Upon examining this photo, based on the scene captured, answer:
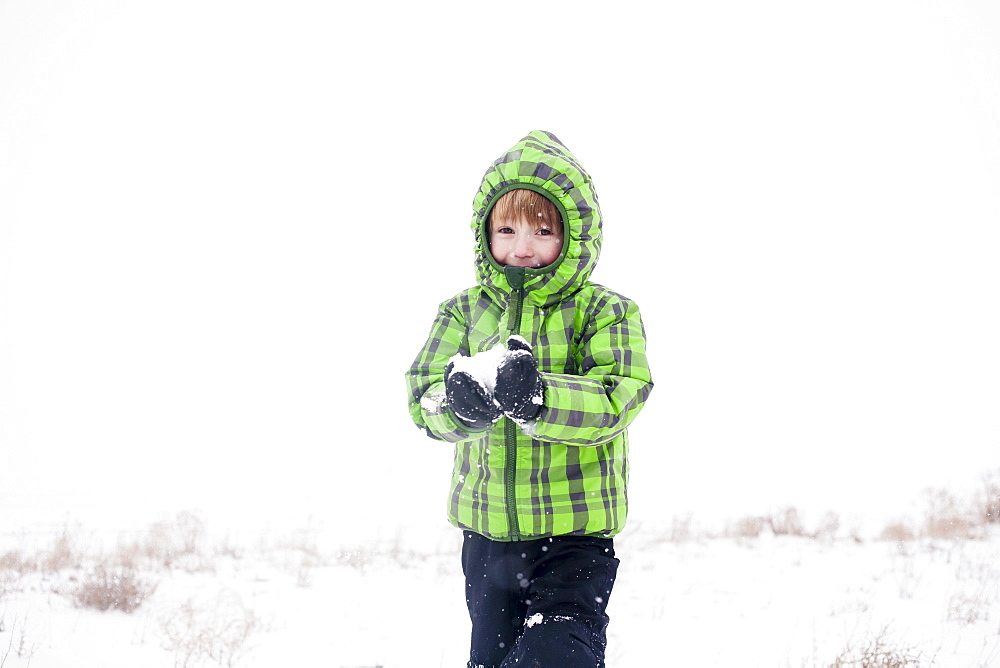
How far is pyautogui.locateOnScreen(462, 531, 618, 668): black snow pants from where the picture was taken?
1.78 metres

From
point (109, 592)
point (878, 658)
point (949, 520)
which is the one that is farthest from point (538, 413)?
point (949, 520)

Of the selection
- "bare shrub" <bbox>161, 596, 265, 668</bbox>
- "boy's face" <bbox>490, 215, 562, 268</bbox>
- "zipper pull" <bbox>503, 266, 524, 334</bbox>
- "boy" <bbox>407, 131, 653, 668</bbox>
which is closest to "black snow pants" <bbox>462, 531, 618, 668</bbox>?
"boy" <bbox>407, 131, 653, 668</bbox>

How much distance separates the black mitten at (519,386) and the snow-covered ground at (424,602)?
234 cm

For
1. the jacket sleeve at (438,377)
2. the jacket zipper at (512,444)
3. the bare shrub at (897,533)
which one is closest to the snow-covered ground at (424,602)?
the bare shrub at (897,533)

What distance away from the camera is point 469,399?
5.39 feet

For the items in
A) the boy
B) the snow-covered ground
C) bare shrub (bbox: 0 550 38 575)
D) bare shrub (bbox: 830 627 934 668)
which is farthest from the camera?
bare shrub (bbox: 0 550 38 575)

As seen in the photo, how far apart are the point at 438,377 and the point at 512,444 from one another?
334mm

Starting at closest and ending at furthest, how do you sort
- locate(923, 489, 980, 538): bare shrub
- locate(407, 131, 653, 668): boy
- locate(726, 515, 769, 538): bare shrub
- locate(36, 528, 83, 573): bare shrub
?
locate(407, 131, 653, 668): boy → locate(36, 528, 83, 573): bare shrub → locate(923, 489, 980, 538): bare shrub → locate(726, 515, 769, 538): bare shrub

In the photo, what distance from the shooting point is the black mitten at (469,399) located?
163 cm

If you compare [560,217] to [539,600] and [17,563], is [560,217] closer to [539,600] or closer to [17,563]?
[539,600]

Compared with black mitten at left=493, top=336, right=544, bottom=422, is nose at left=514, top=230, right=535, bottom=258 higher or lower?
higher

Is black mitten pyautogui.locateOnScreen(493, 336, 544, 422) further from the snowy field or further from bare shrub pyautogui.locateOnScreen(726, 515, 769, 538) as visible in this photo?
bare shrub pyautogui.locateOnScreen(726, 515, 769, 538)

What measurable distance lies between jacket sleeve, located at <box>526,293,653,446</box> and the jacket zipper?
9.0 inches

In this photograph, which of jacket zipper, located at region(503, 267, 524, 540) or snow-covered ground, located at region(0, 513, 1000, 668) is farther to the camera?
snow-covered ground, located at region(0, 513, 1000, 668)
